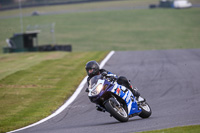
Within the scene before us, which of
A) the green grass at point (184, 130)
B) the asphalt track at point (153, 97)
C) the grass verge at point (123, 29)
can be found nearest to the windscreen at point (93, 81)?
the asphalt track at point (153, 97)

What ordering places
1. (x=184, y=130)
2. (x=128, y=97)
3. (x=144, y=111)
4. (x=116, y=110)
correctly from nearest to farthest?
(x=184, y=130)
(x=116, y=110)
(x=128, y=97)
(x=144, y=111)

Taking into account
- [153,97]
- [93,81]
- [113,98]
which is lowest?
[153,97]

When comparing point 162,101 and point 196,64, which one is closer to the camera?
point 162,101

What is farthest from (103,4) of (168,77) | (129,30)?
(168,77)

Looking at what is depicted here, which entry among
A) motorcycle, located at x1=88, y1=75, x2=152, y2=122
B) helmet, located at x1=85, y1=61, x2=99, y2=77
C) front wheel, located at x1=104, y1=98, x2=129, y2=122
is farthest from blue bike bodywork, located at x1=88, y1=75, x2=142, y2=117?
helmet, located at x1=85, y1=61, x2=99, y2=77

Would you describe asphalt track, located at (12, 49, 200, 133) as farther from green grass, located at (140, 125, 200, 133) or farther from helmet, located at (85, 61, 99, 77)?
helmet, located at (85, 61, 99, 77)

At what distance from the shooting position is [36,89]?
55.1 ft

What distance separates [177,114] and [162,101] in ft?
9.52

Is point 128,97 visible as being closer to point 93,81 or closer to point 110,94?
point 110,94

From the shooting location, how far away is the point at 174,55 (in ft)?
81.9

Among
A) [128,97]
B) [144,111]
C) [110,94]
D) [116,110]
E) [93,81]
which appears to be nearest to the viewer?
[116,110]

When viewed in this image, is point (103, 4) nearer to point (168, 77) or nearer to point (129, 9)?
point (129, 9)

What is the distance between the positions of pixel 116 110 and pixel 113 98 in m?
0.32

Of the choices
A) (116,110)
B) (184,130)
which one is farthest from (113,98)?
(184,130)
